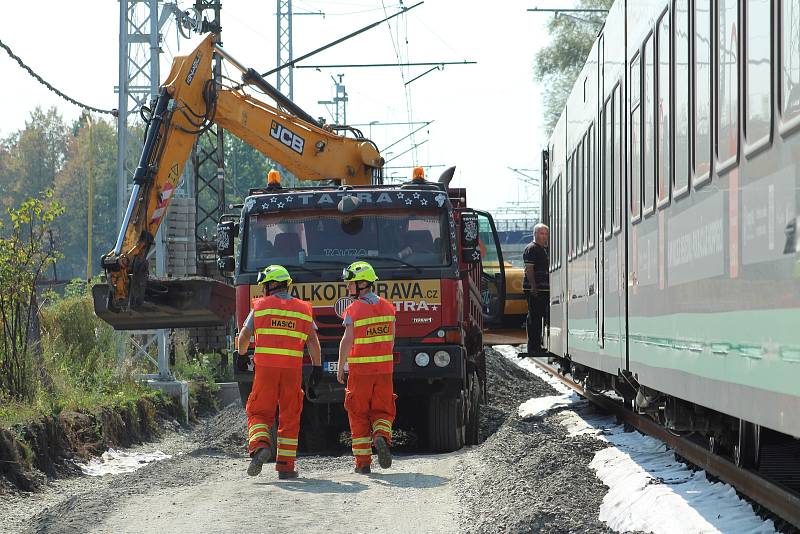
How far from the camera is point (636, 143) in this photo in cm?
1055

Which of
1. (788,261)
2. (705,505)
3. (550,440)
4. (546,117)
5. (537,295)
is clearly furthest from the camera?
(546,117)

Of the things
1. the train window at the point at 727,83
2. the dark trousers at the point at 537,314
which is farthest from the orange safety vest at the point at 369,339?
the dark trousers at the point at 537,314

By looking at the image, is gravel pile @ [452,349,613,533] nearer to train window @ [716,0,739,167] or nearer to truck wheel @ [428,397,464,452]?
truck wheel @ [428,397,464,452]

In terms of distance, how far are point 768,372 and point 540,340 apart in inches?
611

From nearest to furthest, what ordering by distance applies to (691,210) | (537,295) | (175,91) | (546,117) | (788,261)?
(788,261), (691,210), (175,91), (537,295), (546,117)

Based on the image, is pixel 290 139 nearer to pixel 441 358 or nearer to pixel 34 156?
pixel 441 358

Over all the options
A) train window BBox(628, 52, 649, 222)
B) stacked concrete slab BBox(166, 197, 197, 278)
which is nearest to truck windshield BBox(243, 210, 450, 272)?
train window BBox(628, 52, 649, 222)

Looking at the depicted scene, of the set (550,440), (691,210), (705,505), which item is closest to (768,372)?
(691,210)

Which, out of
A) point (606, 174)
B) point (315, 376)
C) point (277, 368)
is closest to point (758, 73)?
point (606, 174)

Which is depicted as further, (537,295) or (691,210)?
(537,295)

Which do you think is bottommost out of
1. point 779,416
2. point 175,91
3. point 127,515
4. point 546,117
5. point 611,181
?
point 127,515

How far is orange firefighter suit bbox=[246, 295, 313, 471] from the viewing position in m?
12.6

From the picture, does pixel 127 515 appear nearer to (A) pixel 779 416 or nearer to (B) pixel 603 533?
(B) pixel 603 533

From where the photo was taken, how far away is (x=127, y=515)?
10.6 m
